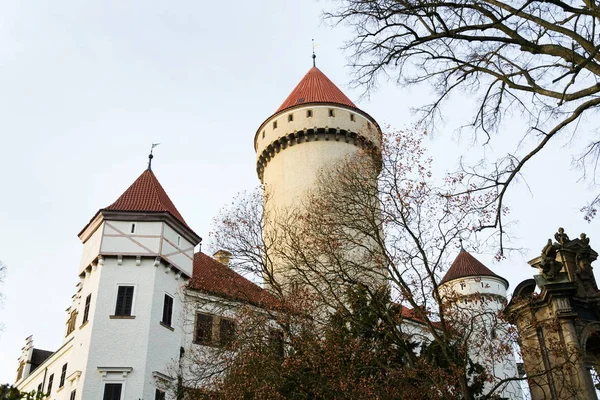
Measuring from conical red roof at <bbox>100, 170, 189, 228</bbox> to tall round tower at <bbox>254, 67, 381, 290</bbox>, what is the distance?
5753 millimetres

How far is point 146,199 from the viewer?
1072 inches

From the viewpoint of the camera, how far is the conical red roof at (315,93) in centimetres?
3544

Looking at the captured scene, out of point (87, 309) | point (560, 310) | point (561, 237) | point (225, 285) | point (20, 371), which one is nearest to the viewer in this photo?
point (560, 310)

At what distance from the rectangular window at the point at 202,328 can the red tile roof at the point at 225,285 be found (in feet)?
3.48

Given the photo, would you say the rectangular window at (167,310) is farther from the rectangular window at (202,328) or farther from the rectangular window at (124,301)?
the rectangular window at (124,301)

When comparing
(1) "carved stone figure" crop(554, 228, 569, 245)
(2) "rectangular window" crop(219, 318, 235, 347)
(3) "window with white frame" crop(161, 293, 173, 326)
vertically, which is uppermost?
(3) "window with white frame" crop(161, 293, 173, 326)

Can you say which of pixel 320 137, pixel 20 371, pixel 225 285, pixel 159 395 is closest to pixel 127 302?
pixel 159 395

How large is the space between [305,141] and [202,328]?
1294cm

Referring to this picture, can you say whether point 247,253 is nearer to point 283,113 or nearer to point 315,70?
point 283,113

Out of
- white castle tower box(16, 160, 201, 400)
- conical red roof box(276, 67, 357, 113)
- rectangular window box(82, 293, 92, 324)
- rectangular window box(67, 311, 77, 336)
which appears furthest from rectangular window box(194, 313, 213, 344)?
conical red roof box(276, 67, 357, 113)

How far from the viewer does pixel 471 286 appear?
135ft

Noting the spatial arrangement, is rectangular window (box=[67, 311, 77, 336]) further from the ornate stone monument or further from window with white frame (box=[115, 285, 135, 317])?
the ornate stone monument

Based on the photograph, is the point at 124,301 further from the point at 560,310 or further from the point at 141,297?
the point at 560,310

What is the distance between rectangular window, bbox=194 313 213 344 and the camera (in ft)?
78.6
